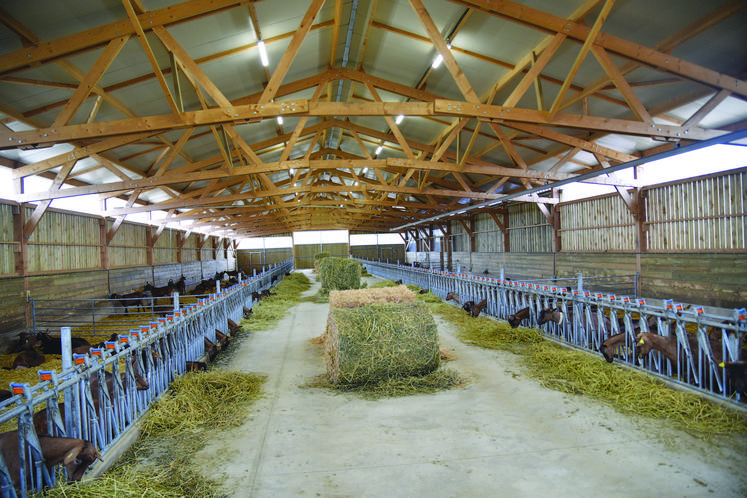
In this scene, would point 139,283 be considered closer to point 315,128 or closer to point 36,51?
point 315,128

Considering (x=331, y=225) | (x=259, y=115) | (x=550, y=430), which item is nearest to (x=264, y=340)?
(x=259, y=115)

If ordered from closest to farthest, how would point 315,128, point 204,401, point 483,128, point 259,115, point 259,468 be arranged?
point 259,468 < point 204,401 < point 259,115 < point 483,128 < point 315,128

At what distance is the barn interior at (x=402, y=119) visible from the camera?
575 cm

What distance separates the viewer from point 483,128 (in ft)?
40.7

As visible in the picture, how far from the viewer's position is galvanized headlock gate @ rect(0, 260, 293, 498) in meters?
2.78

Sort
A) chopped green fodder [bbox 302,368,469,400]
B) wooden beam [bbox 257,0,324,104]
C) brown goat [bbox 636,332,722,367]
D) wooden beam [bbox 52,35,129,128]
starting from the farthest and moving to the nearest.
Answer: wooden beam [bbox 257,0,324,104]
wooden beam [bbox 52,35,129,128]
chopped green fodder [bbox 302,368,469,400]
brown goat [bbox 636,332,722,367]

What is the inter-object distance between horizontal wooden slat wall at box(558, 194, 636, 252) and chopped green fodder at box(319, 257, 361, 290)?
30.8 ft

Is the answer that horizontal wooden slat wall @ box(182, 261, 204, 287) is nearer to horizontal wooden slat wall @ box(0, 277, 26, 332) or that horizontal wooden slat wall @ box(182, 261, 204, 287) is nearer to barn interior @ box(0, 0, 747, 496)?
barn interior @ box(0, 0, 747, 496)

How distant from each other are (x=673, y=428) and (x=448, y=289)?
9454 mm

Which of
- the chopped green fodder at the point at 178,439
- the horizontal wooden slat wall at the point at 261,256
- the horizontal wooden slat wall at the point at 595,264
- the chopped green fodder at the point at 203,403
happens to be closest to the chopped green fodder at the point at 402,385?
the chopped green fodder at the point at 203,403

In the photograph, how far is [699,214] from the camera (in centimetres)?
1038

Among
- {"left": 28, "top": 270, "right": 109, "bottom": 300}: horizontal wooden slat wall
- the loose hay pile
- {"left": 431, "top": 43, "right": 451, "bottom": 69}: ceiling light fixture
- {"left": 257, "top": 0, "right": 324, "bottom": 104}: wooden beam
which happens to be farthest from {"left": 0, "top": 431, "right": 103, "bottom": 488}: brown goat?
{"left": 28, "top": 270, "right": 109, "bottom": 300}: horizontal wooden slat wall

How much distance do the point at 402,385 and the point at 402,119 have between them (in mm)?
10171

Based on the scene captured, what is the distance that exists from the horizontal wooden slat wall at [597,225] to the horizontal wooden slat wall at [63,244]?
63.0 feet
